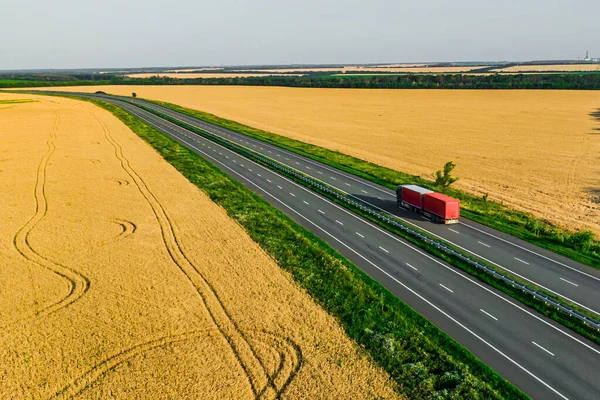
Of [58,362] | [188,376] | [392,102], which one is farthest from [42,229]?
[392,102]

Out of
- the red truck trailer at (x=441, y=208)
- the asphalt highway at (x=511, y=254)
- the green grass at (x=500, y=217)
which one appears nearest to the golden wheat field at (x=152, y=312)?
the asphalt highway at (x=511, y=254)

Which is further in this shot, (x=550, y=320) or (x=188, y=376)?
(x=550, y=320)

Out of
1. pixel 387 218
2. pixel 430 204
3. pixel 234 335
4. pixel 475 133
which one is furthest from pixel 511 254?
pixel 475 133

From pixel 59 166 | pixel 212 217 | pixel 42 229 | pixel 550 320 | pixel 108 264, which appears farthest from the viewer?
pixel 59 166

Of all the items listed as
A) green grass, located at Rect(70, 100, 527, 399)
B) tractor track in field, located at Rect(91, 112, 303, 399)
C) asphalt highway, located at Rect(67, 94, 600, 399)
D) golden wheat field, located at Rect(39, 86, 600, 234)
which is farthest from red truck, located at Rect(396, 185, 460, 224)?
tractor track in field, located at Rect(91, 112, 303, 399)

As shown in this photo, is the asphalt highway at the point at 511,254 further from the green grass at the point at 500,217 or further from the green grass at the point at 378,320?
the green grass at the point at 378,320

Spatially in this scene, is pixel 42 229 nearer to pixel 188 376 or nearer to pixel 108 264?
pixel 108 264

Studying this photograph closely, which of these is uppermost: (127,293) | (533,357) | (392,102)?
(392,102)
